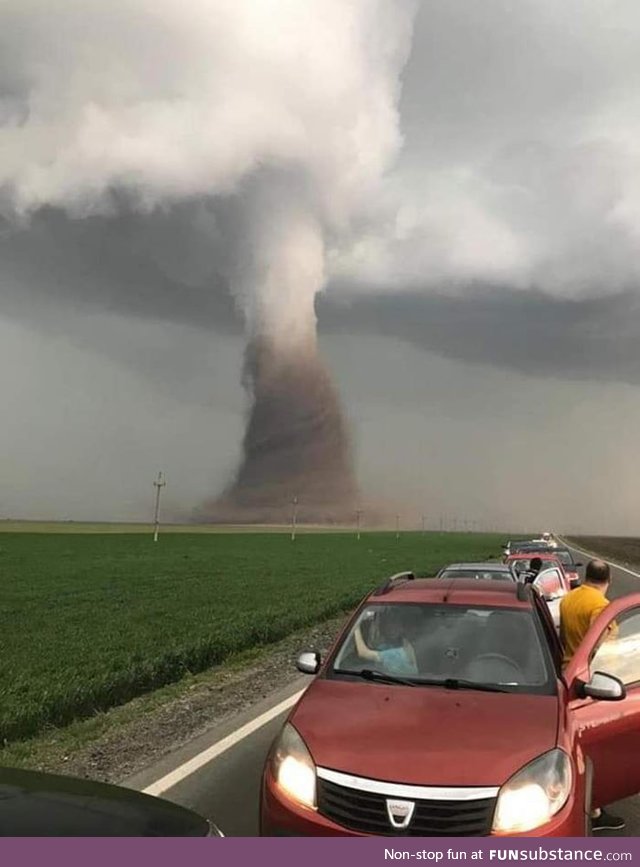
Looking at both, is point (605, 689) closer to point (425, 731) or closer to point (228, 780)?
point (425, 731)

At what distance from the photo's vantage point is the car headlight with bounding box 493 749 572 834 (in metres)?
3.71

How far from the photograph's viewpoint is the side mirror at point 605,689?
15.1 feet

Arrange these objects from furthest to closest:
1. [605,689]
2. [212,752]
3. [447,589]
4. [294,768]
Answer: [212,752] → [447,589] → [605,689] → [294,768]

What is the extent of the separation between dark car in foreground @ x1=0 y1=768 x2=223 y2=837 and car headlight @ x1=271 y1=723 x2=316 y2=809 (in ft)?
2.84

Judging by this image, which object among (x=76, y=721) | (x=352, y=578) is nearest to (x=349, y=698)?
(x=76, y=721)

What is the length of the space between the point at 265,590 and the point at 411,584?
814 inches

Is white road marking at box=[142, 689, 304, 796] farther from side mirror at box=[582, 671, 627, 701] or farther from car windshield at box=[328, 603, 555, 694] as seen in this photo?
side mirror at box=[582, 671, 627, 701]

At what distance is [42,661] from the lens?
38.8 ft

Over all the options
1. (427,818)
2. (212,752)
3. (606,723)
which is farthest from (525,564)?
(427,818)

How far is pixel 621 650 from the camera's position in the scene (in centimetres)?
542

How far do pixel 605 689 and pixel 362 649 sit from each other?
5.18 ft

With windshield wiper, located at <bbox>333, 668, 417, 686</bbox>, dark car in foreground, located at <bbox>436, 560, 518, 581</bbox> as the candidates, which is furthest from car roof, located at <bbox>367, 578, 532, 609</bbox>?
dark car in foreground, located at <bbox>436, 560, 518, 581</bbox>

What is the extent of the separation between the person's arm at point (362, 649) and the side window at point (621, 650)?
144cm
